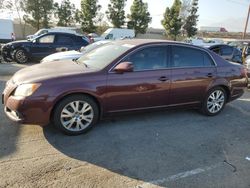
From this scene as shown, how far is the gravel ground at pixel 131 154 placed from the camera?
3576 millimetres

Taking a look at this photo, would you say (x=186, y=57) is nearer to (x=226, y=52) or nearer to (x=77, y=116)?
(x=77, y=116)

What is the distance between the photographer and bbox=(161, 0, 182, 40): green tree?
146ft

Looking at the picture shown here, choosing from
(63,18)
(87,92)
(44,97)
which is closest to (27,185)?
(44,97)

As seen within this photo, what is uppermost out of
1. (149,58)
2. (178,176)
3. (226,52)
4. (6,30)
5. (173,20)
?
(173,20)

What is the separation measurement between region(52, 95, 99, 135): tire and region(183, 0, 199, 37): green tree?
44622 millimetres

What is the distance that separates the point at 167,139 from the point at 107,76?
1436mm

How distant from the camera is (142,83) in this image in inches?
200

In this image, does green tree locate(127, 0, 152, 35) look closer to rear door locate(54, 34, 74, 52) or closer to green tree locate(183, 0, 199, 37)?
green tree locate(183, 0, 199, 37)

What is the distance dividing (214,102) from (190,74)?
0.97 m

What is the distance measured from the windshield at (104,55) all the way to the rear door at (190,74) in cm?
101

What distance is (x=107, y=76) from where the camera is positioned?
15.8 ft

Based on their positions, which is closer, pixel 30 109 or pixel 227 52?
pixel 30 109

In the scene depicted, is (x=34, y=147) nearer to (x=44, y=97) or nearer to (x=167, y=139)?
(x=44, y=97)

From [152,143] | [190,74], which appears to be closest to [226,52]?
[190,74]
